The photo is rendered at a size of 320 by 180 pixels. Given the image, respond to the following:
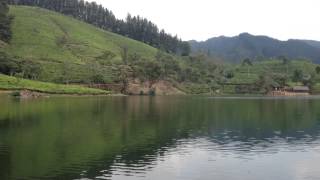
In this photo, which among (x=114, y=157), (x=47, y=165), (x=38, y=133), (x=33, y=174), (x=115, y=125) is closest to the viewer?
(x=33, y=174)

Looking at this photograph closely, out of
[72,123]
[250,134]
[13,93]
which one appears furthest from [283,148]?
[13,93]

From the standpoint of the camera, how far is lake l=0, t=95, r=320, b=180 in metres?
50.2

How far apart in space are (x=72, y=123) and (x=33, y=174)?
49271 millimetres

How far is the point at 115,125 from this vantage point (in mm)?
95000

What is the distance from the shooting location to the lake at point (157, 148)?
5025cm

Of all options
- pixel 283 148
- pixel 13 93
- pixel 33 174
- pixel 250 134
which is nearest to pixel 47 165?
pixel 33 174

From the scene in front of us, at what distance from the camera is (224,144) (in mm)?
71688

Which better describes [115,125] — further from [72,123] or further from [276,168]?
[276,168]

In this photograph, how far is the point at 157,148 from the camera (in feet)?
219

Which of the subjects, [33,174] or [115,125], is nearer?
[33,174]

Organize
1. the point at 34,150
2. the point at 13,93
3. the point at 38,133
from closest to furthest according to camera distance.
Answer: the point at 34,150
the point at 38,133
the point at 13,93

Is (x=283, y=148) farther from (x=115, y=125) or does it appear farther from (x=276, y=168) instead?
(x=115, y=125)

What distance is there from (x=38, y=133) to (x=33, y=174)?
106 ft

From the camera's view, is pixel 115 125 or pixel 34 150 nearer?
pixel 34 150
